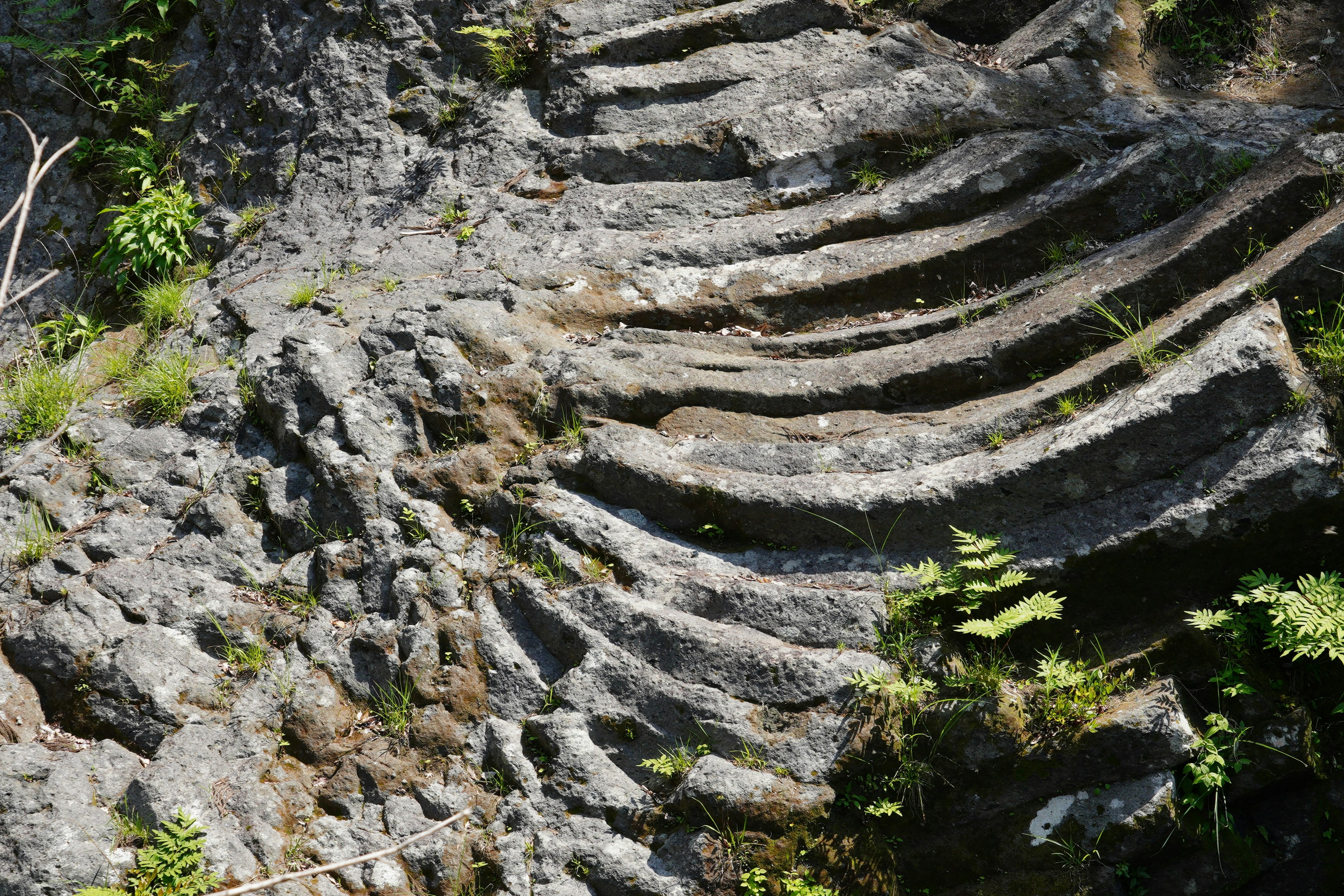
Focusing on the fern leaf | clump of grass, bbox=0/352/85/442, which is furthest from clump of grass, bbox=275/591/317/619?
the fern leaf

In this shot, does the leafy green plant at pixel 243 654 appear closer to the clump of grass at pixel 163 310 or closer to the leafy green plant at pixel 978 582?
the clump of grass at pixel 163 310

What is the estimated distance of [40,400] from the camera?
585 cm

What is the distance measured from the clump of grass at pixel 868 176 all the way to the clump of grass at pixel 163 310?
479 cm

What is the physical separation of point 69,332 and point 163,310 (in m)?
1.00

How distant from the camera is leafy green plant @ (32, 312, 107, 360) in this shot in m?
6.76

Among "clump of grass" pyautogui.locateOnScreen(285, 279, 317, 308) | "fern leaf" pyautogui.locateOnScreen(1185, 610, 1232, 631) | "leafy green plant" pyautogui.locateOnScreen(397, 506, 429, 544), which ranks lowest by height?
"leafy green plant" pyautogui.locateOnScreen(397, 506, 429, 544)

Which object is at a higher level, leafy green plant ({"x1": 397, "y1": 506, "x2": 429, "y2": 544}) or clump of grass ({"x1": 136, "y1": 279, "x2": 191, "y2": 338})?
clump of grass ({"x1": 136, "y1": 279, "x2": 191, "y2": 338})

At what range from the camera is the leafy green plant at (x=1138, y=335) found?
4336mm

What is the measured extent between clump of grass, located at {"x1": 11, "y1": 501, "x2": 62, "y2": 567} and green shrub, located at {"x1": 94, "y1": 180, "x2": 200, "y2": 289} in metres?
2.40

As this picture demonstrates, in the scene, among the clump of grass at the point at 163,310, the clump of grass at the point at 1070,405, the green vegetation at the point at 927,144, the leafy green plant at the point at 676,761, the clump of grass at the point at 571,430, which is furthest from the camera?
the clump of grass at the point at 163,310

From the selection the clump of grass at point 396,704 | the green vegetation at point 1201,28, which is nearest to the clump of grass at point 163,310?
the clump of grass at point 396,704

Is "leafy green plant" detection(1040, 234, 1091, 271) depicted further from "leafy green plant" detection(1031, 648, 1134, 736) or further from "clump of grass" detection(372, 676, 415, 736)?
"clump of grass" detection(372, 676, 415, 736)

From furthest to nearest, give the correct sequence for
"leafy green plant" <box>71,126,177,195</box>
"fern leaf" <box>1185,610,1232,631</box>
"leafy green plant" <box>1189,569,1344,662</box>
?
"leafy green plant" <box>71,126,177,195</box>
"fern leaf" <box>1185,610,1232,631</box>
"leafy green plant" <box>1189,569,1344,662</box>

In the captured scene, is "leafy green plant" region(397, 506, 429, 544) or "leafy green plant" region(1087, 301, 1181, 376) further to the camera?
"leafy green plant" region(397, 506, 429, 544)
